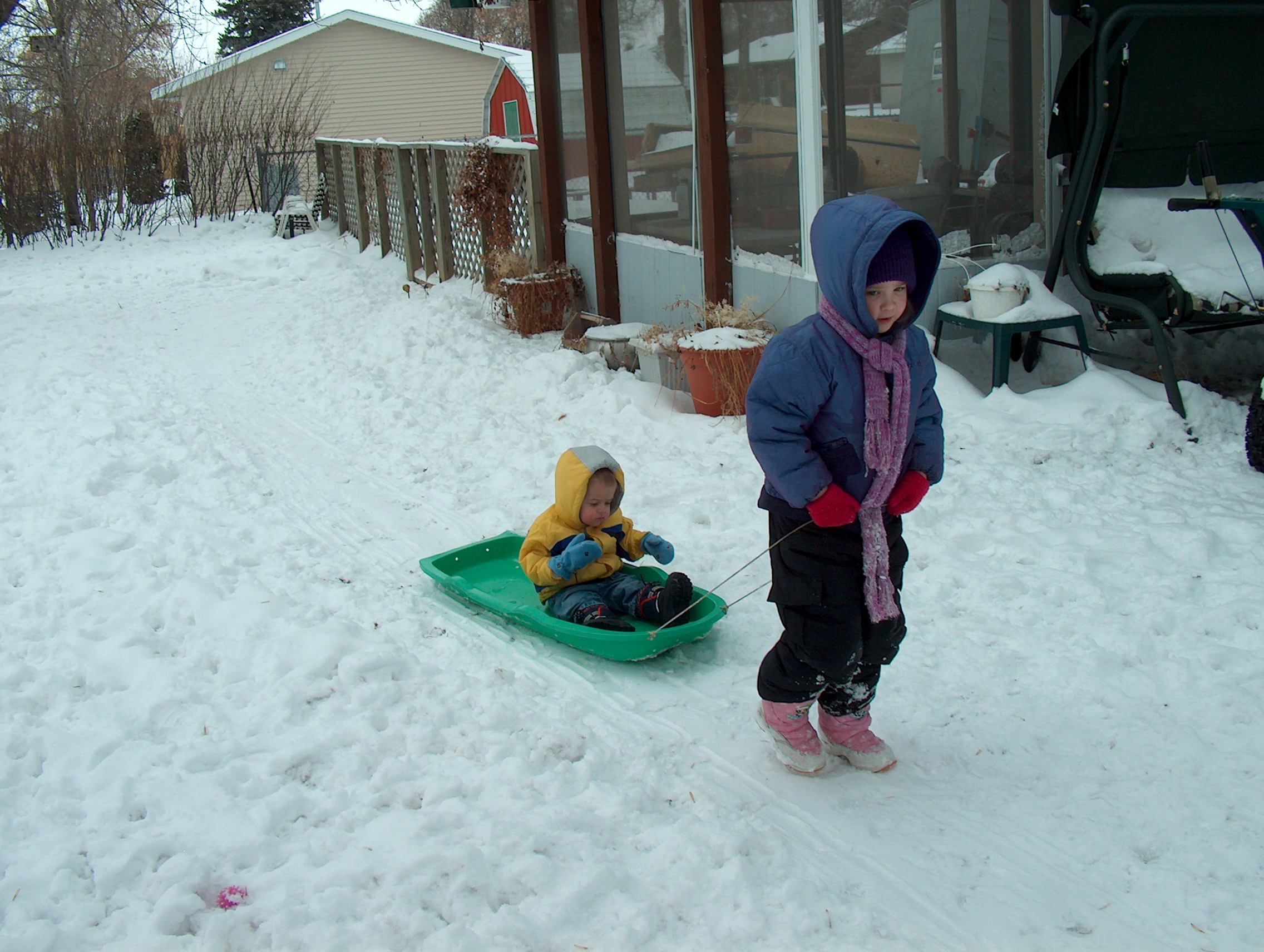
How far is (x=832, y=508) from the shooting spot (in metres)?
2.54

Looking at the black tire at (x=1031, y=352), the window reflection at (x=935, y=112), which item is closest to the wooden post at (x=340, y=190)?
the window reflection at (x=935, y=112)

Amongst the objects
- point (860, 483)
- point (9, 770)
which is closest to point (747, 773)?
point (860, 483)

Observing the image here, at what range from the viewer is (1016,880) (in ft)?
8.04

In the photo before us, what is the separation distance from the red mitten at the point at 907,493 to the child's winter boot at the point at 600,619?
4.04 feet

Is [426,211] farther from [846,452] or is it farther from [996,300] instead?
[846,452]

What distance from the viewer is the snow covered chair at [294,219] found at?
1595 cm

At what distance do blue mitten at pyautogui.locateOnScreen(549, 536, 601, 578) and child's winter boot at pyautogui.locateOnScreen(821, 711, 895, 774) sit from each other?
41.9 inches

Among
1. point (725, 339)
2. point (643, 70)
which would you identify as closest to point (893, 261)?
point (725, 339)

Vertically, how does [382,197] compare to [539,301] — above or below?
above

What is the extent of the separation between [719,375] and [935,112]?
6.96 feet

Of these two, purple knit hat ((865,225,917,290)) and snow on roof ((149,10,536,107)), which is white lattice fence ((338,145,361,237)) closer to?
snow on roof ((149,10,536,107))

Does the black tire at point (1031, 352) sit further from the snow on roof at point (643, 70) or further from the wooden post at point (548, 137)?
the wooden post at point (548, 137)

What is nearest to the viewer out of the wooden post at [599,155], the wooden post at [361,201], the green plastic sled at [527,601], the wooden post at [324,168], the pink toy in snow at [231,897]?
the pink toy in snow at [231,897]

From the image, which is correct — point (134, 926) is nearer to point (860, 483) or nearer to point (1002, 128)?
point (860, 483)
